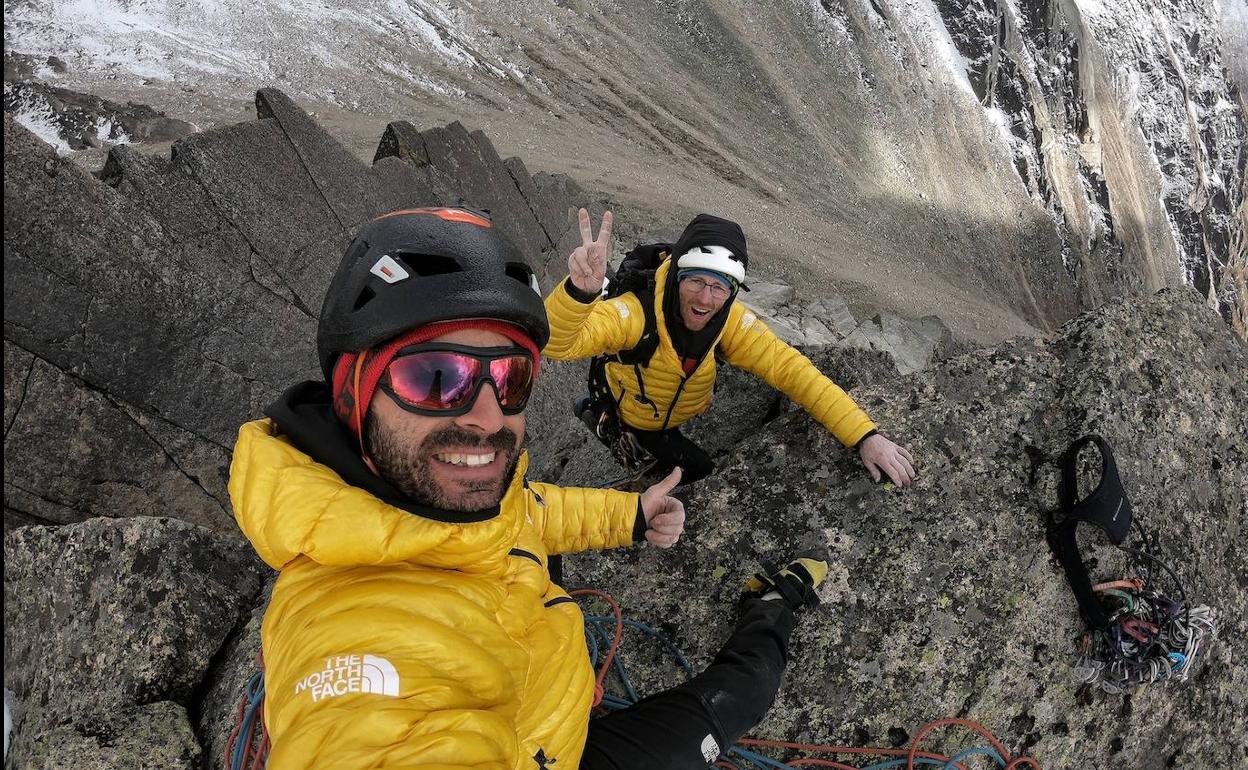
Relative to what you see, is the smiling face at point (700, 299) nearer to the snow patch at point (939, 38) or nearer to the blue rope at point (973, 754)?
the blue rope at point (973, 754)

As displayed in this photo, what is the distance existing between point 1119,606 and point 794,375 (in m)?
2.47

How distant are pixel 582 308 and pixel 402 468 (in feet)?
7.55

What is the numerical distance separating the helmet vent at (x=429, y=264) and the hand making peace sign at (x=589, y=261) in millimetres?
1609

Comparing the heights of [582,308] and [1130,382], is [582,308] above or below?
below

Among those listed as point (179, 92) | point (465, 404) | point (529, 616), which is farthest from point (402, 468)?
point (179, 92)

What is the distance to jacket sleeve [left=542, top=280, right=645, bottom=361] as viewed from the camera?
483 cm

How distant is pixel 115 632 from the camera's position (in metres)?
4.22

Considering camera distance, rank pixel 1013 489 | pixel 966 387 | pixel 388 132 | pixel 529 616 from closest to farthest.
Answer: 1. pixel 529 616
2. pixel 1013 489
3. pixel 966 387
4. pixel 388 132

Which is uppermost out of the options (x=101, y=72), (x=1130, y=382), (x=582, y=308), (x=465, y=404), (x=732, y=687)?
(x=1130, y=382)

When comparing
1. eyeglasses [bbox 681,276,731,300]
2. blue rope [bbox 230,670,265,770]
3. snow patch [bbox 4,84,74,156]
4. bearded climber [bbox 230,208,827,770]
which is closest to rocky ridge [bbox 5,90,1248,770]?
blue rope [bbox 230,670,265,770]

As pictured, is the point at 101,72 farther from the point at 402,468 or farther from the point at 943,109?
the point at 943,109

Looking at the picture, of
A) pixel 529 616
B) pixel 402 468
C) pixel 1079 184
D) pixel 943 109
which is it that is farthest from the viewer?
pixel 1079 184

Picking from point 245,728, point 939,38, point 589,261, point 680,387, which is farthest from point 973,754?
point 939,38

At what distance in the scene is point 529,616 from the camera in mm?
3104
